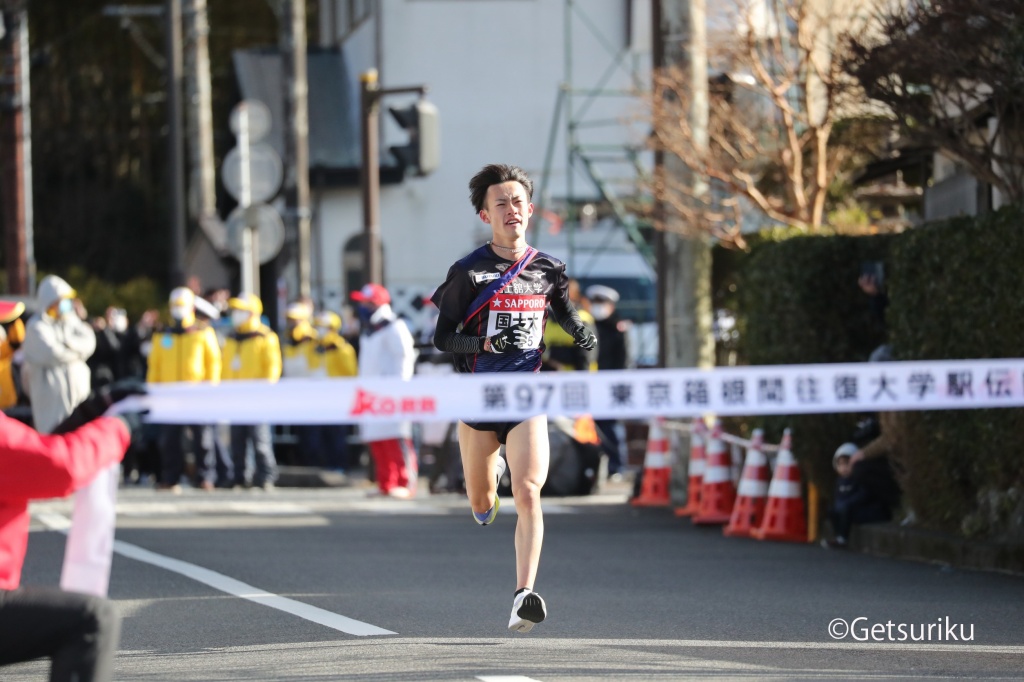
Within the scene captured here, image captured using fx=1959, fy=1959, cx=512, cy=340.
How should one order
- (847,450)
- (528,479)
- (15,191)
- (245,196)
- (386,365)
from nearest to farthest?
(528,479) < (847,450) < (386,365) < (245,196) < (15,191)

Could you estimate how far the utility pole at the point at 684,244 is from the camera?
684 inches

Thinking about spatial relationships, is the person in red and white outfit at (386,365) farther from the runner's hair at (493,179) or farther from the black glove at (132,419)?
the black glove at (132,419)

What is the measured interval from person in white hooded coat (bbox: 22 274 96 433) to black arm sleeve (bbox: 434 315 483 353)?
27.6 ft

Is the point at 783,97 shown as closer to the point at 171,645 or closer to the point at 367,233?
the point at 367,233

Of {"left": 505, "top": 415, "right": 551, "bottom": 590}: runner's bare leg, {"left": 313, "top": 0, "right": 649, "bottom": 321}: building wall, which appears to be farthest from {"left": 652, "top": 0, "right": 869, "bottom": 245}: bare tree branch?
{"left": 313, "top": 0, "right": 649, "bottom": 321}: building wall

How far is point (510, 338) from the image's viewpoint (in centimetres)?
846

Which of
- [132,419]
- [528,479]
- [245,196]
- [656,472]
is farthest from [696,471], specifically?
[132,419]

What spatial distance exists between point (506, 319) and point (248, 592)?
2882 millimetres

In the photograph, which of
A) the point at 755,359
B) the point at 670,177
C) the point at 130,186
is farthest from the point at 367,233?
the point at 130,186

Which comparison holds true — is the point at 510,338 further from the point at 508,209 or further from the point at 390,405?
the point at 390,405

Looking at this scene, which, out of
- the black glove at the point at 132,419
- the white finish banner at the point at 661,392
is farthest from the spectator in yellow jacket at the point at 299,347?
the black glove at the point at 132,419

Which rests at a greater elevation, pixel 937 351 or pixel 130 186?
pixel 130 186

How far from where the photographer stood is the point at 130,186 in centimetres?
5591

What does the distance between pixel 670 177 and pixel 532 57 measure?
18.2m
